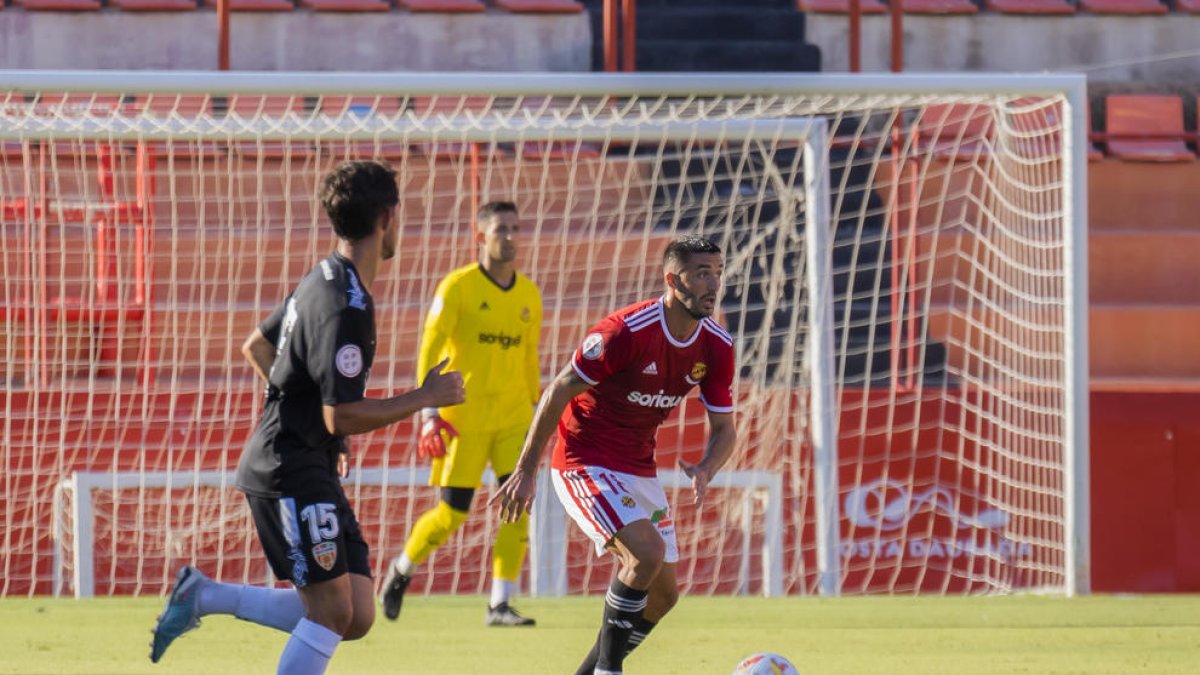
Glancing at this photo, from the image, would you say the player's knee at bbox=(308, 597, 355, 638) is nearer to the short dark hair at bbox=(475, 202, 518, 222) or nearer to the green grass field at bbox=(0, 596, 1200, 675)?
the green grass field at bbox=(0, 596, 1200, 675)

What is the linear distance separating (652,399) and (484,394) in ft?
7.38

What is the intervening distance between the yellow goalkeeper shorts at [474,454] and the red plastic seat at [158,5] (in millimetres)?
7553

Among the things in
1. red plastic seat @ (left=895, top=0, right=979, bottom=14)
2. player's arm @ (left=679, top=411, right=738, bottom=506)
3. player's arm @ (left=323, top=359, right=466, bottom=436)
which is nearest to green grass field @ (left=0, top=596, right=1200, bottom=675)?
player's arm @ (left=679, top=411, right=738, bottom=506)

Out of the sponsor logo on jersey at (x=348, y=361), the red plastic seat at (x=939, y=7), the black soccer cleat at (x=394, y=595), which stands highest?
the red plastic seat at (x=939, y=7)

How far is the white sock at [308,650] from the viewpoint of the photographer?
15.7 ft

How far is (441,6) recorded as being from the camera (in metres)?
14.8

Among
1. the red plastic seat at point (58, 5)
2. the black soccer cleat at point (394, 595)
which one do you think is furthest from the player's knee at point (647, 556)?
the red plastic seat at point (58, 5)

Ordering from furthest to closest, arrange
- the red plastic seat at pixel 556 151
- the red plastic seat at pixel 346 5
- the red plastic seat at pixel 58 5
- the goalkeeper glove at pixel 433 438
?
1. the red plastic seat at pixel 346 5
2. the red plastic seat at pixel 58 5
3. the red plastic seat at pixel 556 151
4. the goalkeeper glove at pixel 433 438

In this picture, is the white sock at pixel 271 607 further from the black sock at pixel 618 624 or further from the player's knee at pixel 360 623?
the black sock at pixel 618 624

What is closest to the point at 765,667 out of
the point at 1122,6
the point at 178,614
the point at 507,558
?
the point at 178,614

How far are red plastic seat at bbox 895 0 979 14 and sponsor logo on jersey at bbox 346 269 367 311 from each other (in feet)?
37.5

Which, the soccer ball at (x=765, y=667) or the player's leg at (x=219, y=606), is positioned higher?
the player's leg at (x=219, y=606)

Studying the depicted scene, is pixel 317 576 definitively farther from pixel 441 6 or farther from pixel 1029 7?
pixel 1029 7

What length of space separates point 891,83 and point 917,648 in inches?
123
